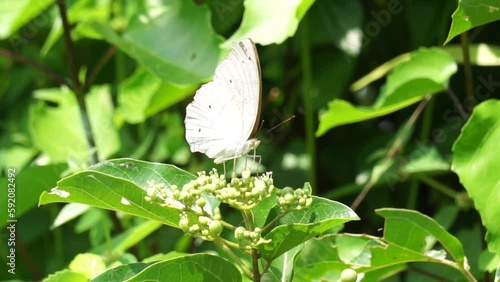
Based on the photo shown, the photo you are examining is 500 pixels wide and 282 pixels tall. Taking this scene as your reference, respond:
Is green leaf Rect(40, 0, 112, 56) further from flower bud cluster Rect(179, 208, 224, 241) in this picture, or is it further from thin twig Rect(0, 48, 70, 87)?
flower bud cluster Rect(179, 208, 224, 241)

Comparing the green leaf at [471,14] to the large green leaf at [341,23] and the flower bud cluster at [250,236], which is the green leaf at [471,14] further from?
the large green leaf at [341,23]

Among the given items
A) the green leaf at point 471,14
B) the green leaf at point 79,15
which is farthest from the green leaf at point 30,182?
the green leaf at point 471,14

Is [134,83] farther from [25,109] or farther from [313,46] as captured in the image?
[25,109]

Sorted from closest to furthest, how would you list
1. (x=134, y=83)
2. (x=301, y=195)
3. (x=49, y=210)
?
(x=301, y=195), (x=134, y=83), (x=49, y=210)

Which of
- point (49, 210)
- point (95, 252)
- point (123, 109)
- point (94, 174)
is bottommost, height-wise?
point (49, 210)

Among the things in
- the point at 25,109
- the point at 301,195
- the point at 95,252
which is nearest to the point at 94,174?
the point at 301,195

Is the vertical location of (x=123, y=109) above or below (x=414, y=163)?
above

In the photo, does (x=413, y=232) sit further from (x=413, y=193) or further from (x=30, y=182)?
(x=30, y=182)
